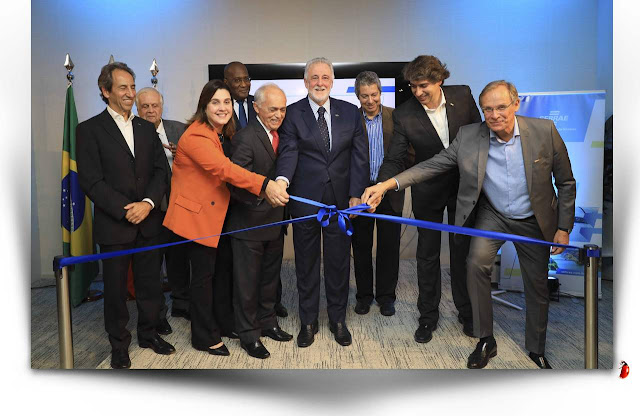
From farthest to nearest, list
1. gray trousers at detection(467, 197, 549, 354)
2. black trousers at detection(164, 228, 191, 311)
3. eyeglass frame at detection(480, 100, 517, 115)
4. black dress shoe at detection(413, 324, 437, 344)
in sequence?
black trousers at detection(164, 228, 191, 311)
black dress shoe at detection(413, 324, 437, 344)
gray trousers at detection(467, 197, 549, 354)
eyeglass frame at detection(480, 100, 517, 115)

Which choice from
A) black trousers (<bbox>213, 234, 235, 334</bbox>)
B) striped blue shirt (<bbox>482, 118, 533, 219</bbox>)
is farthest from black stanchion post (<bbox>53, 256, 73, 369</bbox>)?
striped blue shirt (<bbox>482, 118, 533, 219</bbox>)

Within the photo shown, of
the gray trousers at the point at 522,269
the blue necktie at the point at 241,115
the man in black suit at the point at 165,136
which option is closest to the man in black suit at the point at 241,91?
the blue necktie at the point at 241,115

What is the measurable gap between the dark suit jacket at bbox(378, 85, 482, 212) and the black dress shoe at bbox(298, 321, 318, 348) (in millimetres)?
1072

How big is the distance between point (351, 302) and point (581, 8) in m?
2.42

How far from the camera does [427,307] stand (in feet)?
14.0

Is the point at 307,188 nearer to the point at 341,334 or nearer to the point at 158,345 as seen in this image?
the point at 341,334

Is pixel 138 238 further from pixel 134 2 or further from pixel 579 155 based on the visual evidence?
pixel 579 155

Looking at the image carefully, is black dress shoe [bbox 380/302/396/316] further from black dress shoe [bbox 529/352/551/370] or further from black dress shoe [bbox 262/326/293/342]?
black dress shoe [bbox 529/352/551/370]

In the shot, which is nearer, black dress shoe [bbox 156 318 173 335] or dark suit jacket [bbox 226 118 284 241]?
dark suit jacket [bbox 226 118 284 241]

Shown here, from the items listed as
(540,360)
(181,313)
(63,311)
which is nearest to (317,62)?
(181,313)

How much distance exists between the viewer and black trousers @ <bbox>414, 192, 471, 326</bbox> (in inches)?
167

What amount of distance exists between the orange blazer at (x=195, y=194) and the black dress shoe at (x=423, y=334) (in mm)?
1430

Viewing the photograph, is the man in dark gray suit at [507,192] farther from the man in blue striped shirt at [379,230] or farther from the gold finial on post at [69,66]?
the gold finial on post at [69,66]

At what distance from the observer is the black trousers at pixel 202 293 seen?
162 inches
